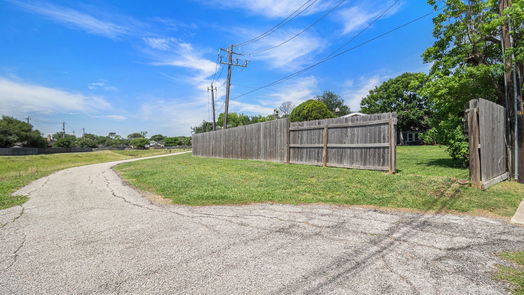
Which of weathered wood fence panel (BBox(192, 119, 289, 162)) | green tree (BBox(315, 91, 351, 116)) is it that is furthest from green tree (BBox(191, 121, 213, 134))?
weathered wood fence panel (BBox(192, 119, 289, 162))

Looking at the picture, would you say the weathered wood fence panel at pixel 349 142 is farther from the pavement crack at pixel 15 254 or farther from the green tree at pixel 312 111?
the green tree at pixel 312 111

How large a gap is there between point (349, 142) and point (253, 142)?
667 cm

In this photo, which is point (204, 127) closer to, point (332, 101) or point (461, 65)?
point (332, 101)

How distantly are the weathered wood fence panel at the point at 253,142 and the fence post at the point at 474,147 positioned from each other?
699cm

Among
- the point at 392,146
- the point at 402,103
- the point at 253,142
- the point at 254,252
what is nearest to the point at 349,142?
the point at 392,146

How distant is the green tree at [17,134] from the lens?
50.2 m

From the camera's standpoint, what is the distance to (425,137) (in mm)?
10508

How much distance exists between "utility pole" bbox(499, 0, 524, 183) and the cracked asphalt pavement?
14.6 feet

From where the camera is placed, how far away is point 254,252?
2828 millimetres

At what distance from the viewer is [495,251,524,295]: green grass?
204cm

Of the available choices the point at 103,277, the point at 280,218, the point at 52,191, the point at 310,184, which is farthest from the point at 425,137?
the point at 52,191

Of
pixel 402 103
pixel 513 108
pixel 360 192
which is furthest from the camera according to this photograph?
pixel 402 103

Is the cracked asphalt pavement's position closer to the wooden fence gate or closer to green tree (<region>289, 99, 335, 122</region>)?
the wooden fence gate

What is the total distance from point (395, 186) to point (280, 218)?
11.2 feet
